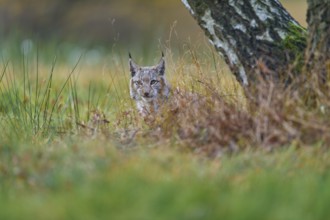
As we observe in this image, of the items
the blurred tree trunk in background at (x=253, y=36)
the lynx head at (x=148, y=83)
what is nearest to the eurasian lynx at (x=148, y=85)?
the lynx head at (x=148, y=83)

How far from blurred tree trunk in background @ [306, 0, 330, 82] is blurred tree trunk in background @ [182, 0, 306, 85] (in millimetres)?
171

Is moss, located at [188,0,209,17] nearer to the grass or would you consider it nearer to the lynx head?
the grass

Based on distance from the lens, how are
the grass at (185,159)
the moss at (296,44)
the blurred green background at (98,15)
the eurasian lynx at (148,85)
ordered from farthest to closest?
the blurred green background at (98,15) → the eurasian lynx at (148,85) → the moss at (296,44) → the grass at (185,159)

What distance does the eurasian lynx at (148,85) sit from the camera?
8.31m

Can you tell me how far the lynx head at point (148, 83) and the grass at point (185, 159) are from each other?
0.46 m

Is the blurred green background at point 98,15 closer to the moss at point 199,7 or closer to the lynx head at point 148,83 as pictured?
the lynx head at point 148,83

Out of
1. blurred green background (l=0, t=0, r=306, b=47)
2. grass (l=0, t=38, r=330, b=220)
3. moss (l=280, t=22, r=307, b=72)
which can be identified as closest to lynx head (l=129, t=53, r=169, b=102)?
grass (l=0, t=38, r=330, b=220)

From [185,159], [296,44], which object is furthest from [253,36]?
[185,159]

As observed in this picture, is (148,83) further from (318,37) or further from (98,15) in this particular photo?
(98,15)

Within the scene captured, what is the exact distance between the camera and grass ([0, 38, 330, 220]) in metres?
4.81

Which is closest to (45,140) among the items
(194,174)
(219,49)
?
(219,49)

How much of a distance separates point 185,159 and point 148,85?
278 cm

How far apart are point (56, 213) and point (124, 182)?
533 millimetres

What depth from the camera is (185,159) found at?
5785 millimetres
